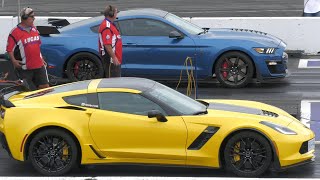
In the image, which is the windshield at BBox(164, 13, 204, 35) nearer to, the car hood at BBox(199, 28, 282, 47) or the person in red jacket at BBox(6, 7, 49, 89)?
the car hood at BBox(199, 28, 282, 47)

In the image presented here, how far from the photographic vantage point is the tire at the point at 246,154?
7398 mm

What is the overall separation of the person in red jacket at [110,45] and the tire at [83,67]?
5.88ft

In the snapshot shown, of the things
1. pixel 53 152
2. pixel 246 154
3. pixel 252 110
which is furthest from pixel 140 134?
pixel 252 110

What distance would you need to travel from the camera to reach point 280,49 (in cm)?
1244

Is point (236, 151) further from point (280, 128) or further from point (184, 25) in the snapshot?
point (184, 25)

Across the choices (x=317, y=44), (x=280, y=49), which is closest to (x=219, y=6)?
(x=317, y=44)

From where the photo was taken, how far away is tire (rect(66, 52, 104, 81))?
12.7m

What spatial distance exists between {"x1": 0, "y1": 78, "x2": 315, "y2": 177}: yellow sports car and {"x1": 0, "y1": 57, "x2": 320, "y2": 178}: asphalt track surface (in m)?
0.20

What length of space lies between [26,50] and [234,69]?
13.5 ft

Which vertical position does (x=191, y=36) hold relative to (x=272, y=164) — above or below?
above

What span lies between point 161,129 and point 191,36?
5241mm

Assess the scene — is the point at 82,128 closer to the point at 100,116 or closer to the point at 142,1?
the point at 100,116

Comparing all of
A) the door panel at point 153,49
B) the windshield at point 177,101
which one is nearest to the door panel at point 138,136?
the windshield at point 177,101

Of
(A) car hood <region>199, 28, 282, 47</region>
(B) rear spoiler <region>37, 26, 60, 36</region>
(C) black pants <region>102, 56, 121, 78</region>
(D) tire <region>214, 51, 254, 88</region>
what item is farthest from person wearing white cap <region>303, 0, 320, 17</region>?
(C) black pants <region>102, 56, 121, 78</region>
